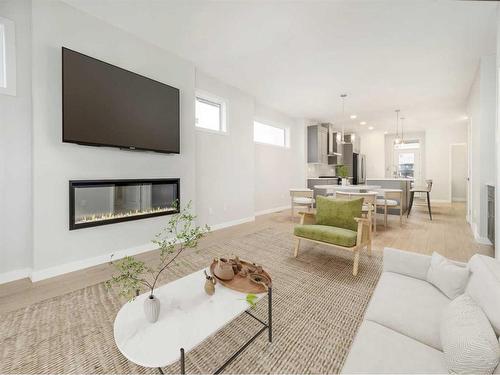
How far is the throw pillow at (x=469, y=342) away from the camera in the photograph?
789 mm

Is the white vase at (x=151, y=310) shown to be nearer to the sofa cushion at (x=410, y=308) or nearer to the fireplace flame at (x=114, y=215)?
the sofa cushion at (x=410, y=308)

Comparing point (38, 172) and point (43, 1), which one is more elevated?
point (43, 1)

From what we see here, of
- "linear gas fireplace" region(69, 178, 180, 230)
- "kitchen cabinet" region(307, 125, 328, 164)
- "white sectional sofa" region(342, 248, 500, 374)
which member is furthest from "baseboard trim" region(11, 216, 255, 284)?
"kitchen cabinet" region(307, 125, 328, 164)

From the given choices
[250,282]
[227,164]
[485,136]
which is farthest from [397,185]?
[250,282]

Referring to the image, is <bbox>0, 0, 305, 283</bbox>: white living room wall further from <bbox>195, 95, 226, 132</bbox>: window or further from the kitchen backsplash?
the kitchen backsplash

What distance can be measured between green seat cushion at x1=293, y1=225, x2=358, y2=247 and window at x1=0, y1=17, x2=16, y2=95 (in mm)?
3544

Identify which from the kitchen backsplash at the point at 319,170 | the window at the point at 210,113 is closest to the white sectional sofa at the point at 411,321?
the window at the point at 210,113

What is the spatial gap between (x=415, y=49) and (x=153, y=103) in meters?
3.91

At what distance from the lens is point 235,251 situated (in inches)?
131

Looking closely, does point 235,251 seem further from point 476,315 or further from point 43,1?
point 43,1

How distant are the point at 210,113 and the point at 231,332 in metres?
4.02

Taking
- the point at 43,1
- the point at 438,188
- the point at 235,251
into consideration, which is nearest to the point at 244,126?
the point at 235,251

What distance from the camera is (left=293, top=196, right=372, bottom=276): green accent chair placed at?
256 centimetres

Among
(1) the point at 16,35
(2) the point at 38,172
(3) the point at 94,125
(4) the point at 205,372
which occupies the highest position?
(1) the point at 16,35
